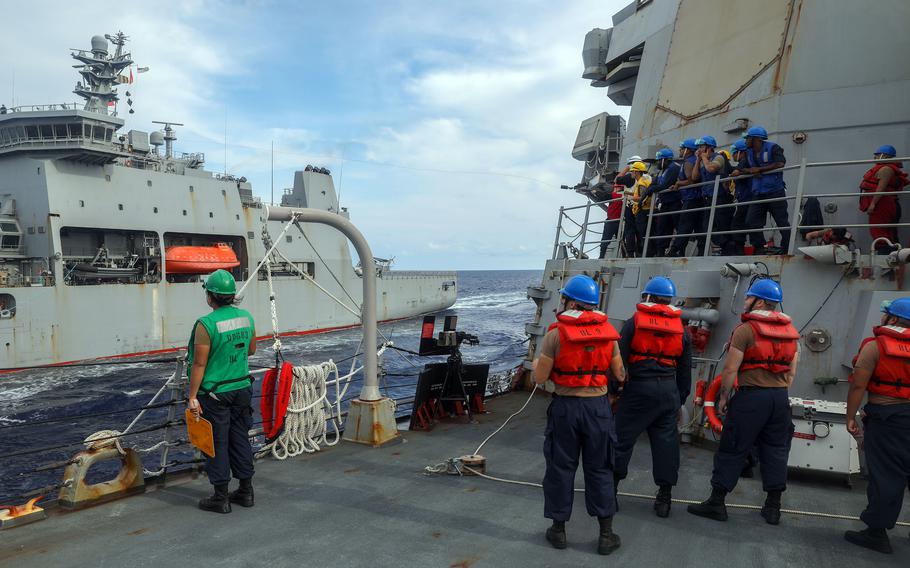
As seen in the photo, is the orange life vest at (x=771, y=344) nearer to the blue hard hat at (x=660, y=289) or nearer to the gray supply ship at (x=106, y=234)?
the blue hard hat at (x=660, y=289)

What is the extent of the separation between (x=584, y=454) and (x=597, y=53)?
10759mm

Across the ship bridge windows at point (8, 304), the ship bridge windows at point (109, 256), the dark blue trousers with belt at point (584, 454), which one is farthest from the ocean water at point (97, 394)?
the ship bridge windows at point (109, 256)

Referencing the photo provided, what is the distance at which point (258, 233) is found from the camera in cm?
3003

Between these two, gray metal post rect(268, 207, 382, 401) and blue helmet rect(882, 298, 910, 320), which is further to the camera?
gray metal post rect(268, 207, 382, 401)

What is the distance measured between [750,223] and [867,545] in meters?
3.44

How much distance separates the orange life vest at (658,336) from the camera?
395cm

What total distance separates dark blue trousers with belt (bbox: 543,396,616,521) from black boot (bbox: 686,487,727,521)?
3.03 ft

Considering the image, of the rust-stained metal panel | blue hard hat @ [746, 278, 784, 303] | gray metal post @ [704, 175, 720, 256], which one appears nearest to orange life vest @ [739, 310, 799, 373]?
blue hard hat @ [746, 278, 784, 303]

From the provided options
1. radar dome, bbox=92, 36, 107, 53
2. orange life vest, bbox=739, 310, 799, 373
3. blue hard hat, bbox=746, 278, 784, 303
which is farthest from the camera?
radar dome, bbox=92, 36, 107, 53

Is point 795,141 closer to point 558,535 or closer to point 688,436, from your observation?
point 688,436

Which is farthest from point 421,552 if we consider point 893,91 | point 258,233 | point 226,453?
point 258,233

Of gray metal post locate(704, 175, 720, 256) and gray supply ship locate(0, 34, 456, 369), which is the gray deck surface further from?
gray supply ship locate(0, 34, 456, 369)

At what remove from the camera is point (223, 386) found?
408 centimetres

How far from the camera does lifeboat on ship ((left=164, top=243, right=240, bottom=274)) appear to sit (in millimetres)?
25078
